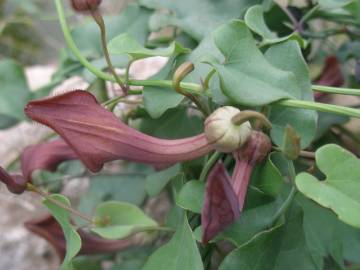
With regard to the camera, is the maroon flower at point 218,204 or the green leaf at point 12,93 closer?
the maroon flower at point 218,204

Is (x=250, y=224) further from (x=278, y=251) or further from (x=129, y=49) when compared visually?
(x=129, y=49)

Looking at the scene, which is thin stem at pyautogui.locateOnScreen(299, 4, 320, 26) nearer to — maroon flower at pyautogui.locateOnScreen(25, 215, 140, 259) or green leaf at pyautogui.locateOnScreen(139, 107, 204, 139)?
green leaf at pyautogui.locateOnScreen(139, 107, 204, 139)

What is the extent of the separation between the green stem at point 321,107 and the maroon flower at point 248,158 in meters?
0.03

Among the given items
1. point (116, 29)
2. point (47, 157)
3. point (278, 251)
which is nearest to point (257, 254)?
point (278, 251)

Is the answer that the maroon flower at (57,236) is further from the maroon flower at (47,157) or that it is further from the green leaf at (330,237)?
the green leaf at (330,237)

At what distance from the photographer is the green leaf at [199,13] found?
1.97ft

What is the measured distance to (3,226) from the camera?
2.76 feet

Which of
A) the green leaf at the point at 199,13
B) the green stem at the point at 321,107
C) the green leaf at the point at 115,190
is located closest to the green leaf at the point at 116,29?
the green leaf at the point at 199,13

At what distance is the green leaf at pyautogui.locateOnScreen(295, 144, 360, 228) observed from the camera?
381 millimetres

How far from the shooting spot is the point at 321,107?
1.43ft

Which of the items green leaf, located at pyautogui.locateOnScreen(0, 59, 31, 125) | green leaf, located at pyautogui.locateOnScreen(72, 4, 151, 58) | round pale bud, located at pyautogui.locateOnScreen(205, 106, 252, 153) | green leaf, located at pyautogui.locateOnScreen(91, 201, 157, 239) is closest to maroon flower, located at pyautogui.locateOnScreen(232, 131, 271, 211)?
round pale bud, located at pyautogui.locateOnScreen(205, 106, 252, 153)

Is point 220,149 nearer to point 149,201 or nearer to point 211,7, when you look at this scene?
point 211,7

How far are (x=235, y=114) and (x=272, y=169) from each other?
0.19ft

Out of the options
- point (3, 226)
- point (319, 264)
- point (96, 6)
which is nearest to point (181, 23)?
point (96, 6)
